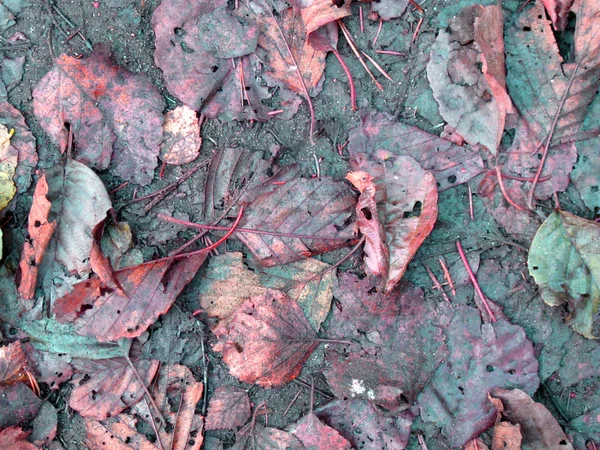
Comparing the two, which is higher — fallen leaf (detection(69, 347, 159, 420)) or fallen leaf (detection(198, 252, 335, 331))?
fallen leaf (detection(198, 252, 335, 331))

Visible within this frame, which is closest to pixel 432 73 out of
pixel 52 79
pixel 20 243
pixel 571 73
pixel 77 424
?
pixel 571 73

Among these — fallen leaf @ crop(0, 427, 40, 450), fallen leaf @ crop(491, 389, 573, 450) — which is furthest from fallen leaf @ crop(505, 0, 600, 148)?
fallen leaf @ crop(0, 427, 40, 450)

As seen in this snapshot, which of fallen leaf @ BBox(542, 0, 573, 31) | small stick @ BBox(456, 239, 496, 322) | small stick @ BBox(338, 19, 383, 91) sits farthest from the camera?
small stick @ BBox(338, 19, 383, 91)

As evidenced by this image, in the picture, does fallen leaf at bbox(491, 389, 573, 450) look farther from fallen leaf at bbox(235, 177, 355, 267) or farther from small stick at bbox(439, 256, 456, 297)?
fallen leaf at bbox(235, 177, 355, 267)

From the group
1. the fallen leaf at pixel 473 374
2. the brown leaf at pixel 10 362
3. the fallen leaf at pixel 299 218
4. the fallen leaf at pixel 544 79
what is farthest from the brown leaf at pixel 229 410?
the fallen leaf at pixel 544 79

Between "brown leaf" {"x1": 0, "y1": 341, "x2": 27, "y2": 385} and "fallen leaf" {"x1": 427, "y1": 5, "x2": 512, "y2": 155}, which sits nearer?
"fallen leaf" {"x1": 427, "y1": 5, "x2": 512, "y2": 155}

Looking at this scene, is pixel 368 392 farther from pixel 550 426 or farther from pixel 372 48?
pixel 372 48

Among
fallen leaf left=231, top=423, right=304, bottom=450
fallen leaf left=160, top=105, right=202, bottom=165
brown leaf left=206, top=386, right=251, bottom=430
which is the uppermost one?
fallen leaf left=160, top=105, right=202, bottom=165
